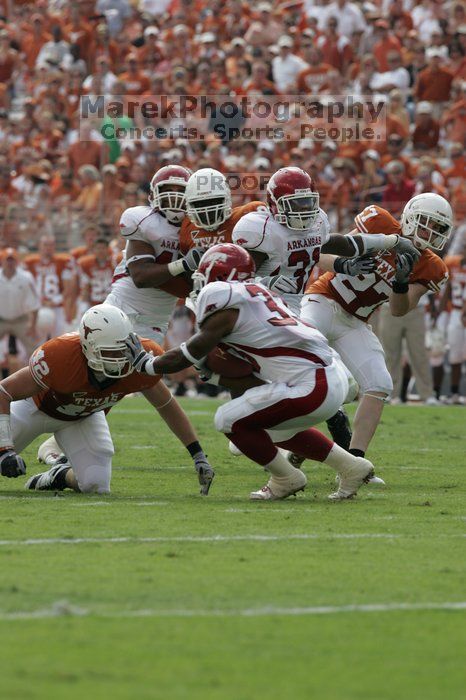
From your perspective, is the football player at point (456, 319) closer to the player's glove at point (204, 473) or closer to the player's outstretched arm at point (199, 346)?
the player's glove at point (204, 473)

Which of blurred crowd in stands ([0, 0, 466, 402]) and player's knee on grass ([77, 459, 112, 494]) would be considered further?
blurred crowd in stands ([0, 0, 466, 402])

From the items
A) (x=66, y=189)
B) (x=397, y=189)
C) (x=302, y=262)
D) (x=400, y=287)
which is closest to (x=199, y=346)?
(x=302, y=262)

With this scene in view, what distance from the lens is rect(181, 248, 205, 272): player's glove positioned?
7520 millimetres

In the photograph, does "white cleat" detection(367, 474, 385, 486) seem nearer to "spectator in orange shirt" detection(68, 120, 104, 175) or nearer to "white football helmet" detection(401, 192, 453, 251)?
"white football helmet" detection(401, 192, 453, 251)

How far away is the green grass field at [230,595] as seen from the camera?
134 inches

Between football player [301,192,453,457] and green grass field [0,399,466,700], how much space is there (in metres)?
0.83

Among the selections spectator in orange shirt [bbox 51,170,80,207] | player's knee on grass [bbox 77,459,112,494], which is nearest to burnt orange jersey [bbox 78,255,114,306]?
spectator in orange shirt [bbox 51,170,80,207]

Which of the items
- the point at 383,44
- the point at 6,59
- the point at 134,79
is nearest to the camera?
the point at 383,44

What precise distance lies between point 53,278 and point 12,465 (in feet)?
34.2

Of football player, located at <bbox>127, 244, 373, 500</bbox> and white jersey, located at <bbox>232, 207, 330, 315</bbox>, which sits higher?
white jersey, located at <bbox>232, 207, 330, 315</bbox>

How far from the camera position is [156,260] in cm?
831

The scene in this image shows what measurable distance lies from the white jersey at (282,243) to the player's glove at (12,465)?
A: 5.91 feet

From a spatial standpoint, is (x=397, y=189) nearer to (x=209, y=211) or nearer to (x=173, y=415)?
(x=209, y=211)

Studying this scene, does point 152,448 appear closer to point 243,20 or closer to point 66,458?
point 66,458
